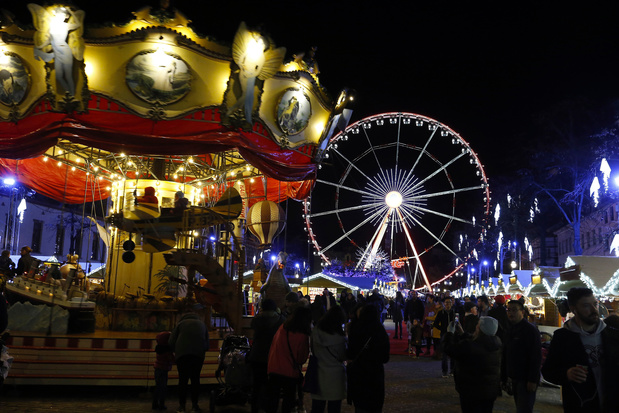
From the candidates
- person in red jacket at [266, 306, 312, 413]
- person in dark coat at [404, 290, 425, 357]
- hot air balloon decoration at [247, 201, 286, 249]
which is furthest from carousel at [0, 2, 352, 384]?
person in dark coat at [404, 290, 425, 357]

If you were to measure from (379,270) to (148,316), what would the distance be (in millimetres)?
34071

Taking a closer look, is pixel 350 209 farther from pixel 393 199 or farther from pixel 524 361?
pixel 524 361

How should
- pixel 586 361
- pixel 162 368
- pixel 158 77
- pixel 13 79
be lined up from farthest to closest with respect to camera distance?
pixel 158 77, pixel 13 79, pixel 162 368, pixel 586 361

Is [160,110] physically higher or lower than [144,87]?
lower

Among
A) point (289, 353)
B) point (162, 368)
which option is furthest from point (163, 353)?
point (289, 353)

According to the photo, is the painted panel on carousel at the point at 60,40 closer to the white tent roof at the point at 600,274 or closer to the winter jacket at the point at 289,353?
the winter jacket at the point at 289,353

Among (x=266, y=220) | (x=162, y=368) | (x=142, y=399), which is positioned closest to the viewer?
(x=162, y=368)

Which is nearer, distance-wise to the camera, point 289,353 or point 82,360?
point 289,353

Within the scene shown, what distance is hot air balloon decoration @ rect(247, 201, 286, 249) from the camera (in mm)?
15047

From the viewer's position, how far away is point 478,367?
5.52 meters

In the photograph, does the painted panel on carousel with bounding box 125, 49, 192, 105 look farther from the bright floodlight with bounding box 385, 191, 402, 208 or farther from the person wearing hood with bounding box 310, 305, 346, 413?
the bright floodlight with bounding box 385, 191, 402, 208

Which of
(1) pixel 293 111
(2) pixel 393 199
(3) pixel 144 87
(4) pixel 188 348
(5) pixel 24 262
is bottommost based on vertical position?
(4) pixel 188 348

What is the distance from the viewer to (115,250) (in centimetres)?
1452

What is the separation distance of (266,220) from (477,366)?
9.97 metres
